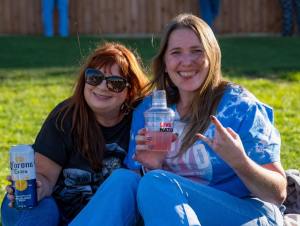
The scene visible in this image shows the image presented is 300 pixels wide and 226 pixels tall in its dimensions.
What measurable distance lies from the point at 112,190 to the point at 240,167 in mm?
649

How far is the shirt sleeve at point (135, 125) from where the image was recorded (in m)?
4.12

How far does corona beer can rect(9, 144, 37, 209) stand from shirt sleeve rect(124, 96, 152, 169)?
2.15ft

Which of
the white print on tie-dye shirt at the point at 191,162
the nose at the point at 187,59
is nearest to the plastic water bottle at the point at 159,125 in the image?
the white print on tie-dye shirt at the point at 191,162

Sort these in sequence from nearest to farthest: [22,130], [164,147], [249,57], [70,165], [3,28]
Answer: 1. [164,147]
2. [70,165]
3. [22,130]
4. [249,57]
5. [3,28]

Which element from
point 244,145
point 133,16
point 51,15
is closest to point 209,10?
point 133,16

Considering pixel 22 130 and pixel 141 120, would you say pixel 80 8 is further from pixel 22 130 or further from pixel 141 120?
pixel 141 120

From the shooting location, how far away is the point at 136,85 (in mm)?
4266

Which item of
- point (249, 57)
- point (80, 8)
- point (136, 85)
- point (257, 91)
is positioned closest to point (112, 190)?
point (136, 85)

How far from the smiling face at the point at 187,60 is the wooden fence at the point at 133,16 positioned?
9928 millimetres

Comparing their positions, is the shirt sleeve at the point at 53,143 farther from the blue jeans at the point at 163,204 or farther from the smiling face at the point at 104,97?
the blue jeans at the point at 163,204

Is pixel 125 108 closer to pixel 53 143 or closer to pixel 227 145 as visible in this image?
pixel 53 143

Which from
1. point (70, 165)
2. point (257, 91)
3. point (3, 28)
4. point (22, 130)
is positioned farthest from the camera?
point (3, 28)

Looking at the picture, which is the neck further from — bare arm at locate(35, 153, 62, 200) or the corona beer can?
the corona beer can

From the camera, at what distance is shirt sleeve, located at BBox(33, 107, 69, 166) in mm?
4074
